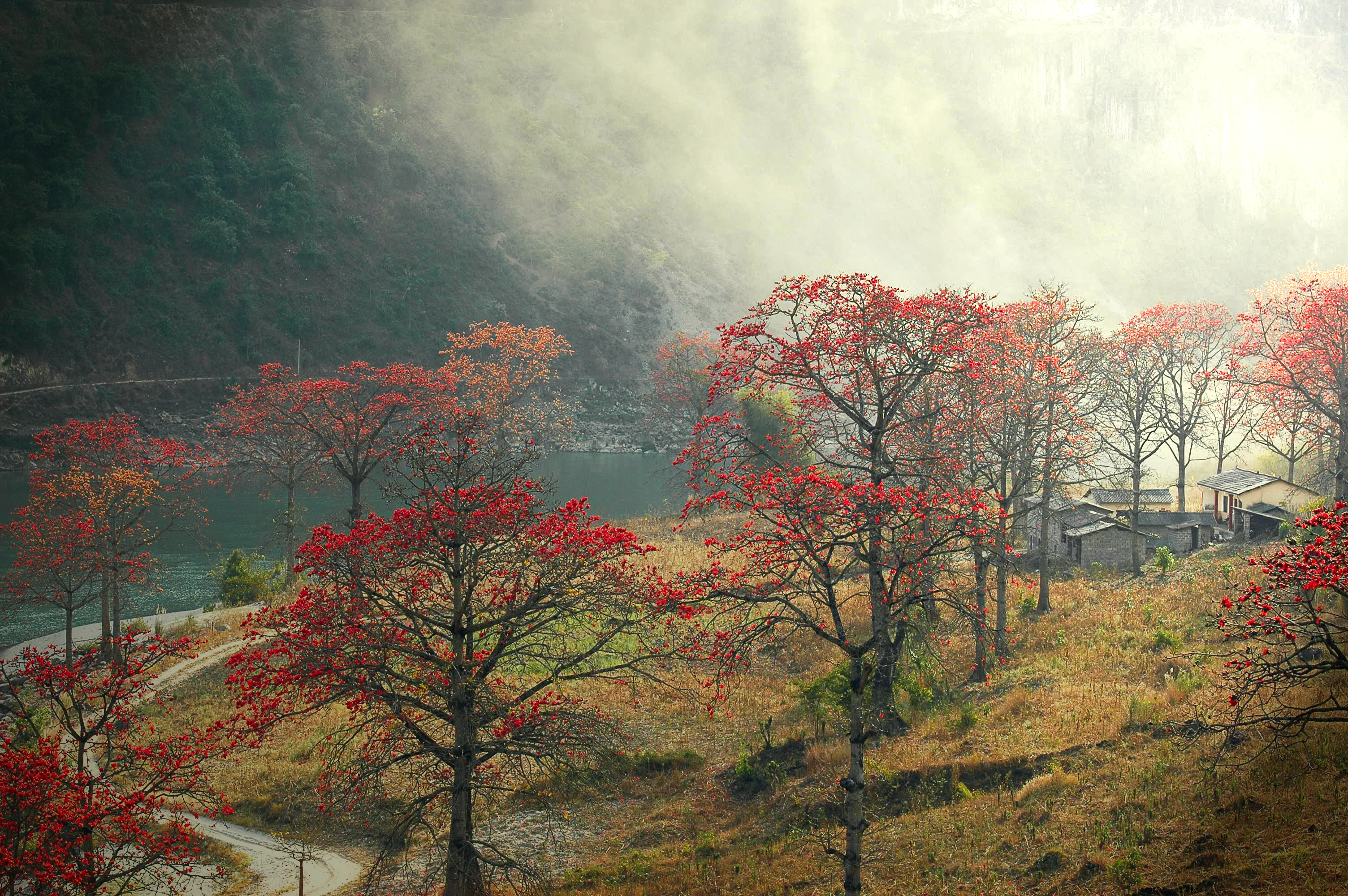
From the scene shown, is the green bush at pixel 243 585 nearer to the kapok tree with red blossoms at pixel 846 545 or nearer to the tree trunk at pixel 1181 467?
the kapok tree with red blossoms at pixel 846 545

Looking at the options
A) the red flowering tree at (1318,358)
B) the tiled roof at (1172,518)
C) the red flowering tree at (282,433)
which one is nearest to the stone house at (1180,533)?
the tiled roof at (1172,518)

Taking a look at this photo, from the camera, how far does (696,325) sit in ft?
494

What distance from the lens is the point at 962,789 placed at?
19.5m

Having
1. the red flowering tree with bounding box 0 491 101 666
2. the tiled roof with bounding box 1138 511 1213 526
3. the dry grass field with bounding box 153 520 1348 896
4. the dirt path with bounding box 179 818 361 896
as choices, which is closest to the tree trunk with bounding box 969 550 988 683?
the dry grass field with bounding box 153 520 1348 896

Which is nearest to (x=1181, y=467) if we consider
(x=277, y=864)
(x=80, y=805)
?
(x=277, y=864)

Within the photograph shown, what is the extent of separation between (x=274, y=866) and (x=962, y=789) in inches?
675

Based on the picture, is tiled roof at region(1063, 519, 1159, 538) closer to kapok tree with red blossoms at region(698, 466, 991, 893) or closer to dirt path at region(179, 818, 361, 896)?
kapok tree with red blossoms at region(698, 466, 991, 893)

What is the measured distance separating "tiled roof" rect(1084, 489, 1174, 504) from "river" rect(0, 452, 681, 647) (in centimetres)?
2936

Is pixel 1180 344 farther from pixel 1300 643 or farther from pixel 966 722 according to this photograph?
pixel 966 722

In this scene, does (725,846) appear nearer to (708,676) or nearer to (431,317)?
(708,676)

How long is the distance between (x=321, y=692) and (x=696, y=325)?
449ft

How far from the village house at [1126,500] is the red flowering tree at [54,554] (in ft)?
164

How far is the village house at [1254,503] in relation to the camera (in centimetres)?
4584

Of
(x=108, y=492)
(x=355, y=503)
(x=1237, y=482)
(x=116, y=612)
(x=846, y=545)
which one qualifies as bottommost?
(x=116, y=612)
